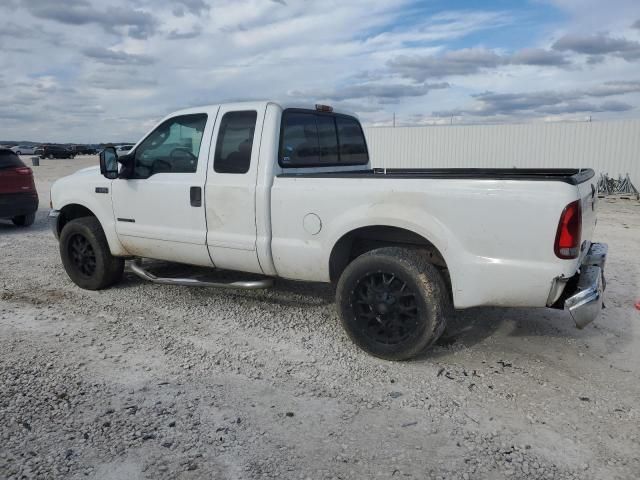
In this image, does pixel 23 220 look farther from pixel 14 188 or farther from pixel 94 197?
pixel 94 197

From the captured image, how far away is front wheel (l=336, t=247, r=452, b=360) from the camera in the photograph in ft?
12.8

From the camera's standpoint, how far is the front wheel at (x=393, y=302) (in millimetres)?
3889

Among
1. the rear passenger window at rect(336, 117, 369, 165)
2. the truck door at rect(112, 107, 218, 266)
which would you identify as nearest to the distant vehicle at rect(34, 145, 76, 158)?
the truck door at rect(112, 107, 218, 266)

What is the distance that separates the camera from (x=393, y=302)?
13.3ft

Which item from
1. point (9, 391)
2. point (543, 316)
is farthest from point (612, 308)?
point (9, 391)

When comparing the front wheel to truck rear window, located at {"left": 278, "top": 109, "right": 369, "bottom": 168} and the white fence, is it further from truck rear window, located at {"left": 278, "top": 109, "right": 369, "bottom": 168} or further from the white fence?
the white fence

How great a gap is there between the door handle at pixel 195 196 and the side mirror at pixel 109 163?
1004 mm

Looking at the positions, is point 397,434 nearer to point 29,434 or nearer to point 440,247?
point 440,247

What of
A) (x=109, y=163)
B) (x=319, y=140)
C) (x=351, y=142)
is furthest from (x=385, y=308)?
(x=109, y=163)

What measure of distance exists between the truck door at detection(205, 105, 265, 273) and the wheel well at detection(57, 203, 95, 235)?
1.97 metres

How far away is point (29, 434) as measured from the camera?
10.3ft

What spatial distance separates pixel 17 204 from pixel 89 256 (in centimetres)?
519

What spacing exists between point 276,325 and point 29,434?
2234mm

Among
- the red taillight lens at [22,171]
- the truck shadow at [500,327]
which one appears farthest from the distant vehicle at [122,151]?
the red taillight lens at [22,171]
